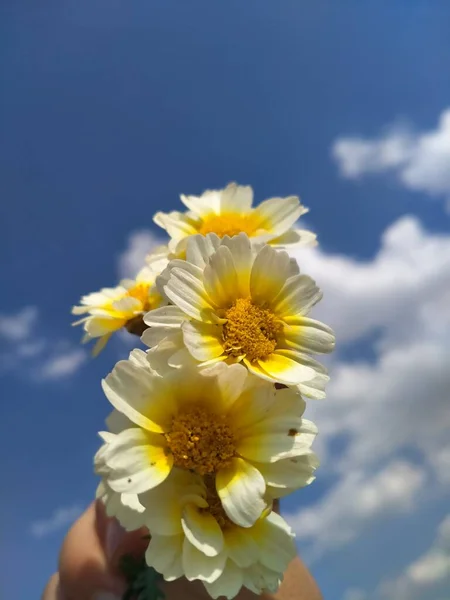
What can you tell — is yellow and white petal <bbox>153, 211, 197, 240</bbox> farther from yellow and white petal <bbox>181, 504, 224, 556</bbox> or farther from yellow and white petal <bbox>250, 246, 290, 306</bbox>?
yellow and white petal <bbox>181, 504, 224, 556</bbox>

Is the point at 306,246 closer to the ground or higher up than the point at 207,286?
higher up

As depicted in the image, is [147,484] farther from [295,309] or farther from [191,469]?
[295,309]

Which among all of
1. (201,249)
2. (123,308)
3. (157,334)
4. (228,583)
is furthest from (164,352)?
(123,308)

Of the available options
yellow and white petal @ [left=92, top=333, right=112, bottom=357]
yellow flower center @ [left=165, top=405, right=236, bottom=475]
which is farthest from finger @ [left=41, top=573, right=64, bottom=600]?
yellow flower center @ [left=165, top=405, right=236, bottom=475]

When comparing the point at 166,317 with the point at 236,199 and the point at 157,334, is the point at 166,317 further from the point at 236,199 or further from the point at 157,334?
the point at 236,199

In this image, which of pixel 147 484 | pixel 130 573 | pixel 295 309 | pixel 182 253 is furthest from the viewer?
pixel 130 573

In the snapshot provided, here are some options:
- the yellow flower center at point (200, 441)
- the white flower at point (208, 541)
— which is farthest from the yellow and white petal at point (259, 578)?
the yellow flower center at point (200, 441)

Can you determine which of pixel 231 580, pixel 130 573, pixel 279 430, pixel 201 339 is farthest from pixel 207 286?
pixel 130 573
